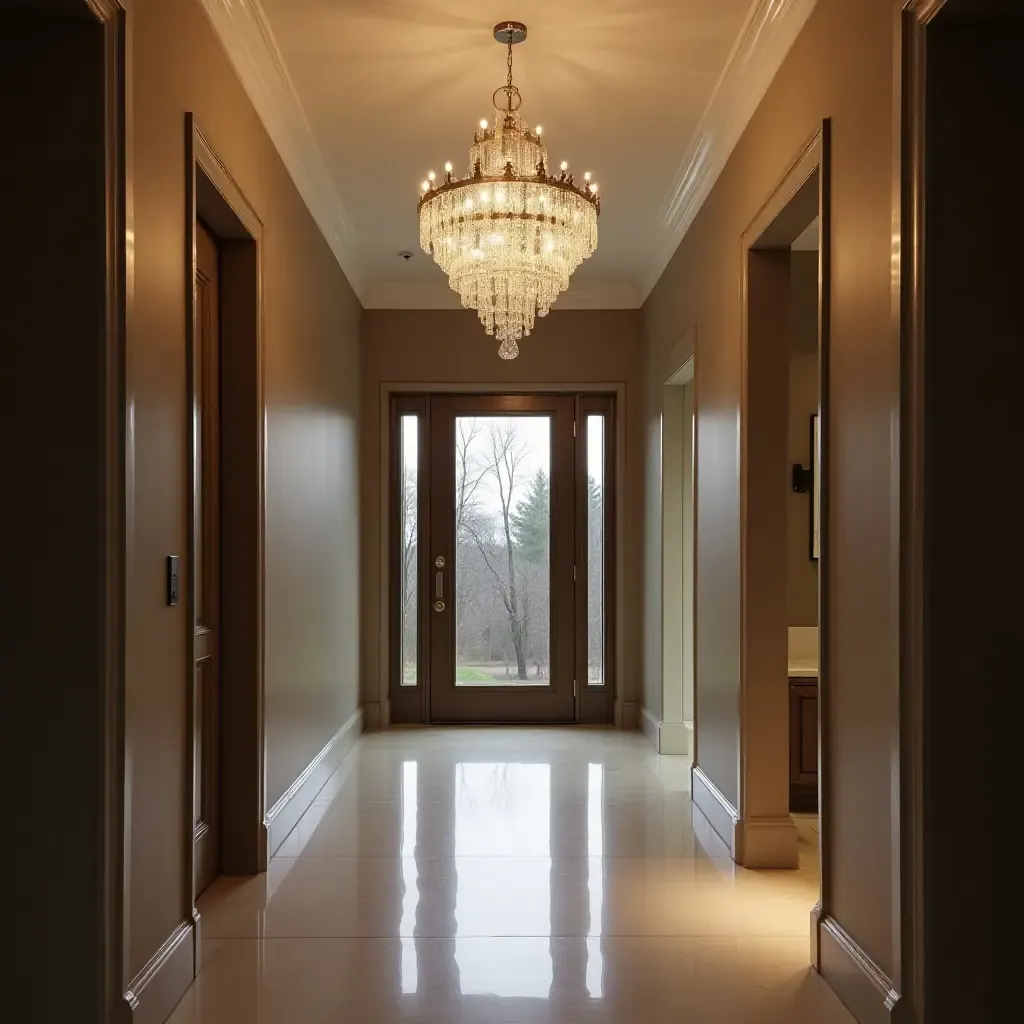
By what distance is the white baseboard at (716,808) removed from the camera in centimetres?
409

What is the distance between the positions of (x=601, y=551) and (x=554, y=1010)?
466 cm

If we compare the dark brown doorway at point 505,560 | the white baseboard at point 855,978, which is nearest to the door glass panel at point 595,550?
the dark brown doorway at point 505,560

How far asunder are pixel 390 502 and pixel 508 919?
13.6ft

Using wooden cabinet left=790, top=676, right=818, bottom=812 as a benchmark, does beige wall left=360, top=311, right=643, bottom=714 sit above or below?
above

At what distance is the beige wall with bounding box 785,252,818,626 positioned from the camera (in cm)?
548

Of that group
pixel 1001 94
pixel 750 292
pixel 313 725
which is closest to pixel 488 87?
pixel 750 292

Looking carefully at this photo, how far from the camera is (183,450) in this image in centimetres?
292

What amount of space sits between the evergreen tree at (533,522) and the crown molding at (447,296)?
127 cm

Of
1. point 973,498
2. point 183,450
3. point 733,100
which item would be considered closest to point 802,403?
point 733,100

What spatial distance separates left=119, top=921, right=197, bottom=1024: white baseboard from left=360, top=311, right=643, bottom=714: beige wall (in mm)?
4138

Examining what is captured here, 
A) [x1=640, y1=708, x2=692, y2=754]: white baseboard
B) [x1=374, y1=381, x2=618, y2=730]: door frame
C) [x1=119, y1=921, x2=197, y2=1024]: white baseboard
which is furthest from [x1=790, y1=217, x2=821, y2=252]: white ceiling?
[x1=119, y1=921, x2=197, y2=1024]: white baseboard

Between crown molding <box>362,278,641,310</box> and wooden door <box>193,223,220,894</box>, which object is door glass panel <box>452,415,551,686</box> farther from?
wooden door <box>193,223,220,894</box>

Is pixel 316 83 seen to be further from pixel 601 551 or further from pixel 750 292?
pixel 601 551

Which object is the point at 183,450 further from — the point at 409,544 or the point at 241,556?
the point at 409,544
